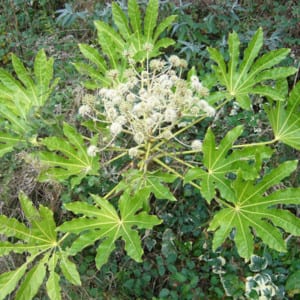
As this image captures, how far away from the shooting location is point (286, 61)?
10.3 ft

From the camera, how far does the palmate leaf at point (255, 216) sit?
191cm

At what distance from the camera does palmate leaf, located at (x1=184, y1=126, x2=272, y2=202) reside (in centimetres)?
193

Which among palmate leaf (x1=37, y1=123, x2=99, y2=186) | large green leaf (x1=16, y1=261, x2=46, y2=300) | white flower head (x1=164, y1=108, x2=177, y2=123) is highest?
white flower head (x1=164, y1=108, x2=177, y2=123)

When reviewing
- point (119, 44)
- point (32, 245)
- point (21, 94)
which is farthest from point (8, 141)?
point (119, 44)

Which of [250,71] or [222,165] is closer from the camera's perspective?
[222,165]

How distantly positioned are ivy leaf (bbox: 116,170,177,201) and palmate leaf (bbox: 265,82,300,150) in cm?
55

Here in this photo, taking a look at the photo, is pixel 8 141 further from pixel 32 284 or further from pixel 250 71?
pixel 250 71

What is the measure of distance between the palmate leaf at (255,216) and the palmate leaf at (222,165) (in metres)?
0.05

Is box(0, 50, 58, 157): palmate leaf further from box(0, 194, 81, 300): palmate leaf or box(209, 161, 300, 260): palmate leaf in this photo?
box(209, 161, 300, 260): palmate leaf

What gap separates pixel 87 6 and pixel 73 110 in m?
1.15

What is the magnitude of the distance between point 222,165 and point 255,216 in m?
0.24

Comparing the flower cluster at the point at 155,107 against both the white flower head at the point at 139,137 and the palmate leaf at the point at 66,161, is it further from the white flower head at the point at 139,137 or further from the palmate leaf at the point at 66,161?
the palmate leaf at the point at 66,161

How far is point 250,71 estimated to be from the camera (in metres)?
2.33

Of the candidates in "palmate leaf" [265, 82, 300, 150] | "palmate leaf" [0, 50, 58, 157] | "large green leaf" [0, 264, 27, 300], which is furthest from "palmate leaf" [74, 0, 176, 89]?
"large green leaf" [0, 264, 27, 300]
